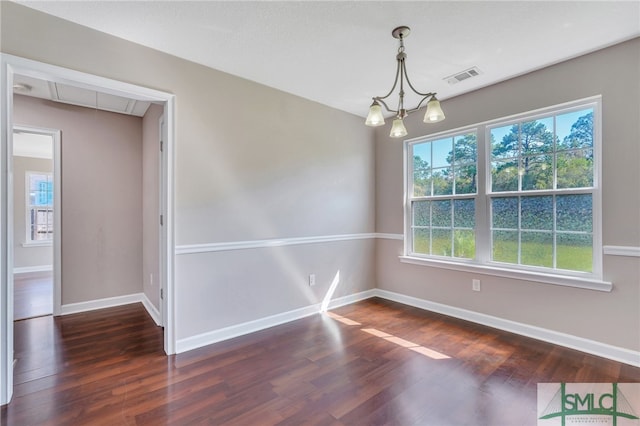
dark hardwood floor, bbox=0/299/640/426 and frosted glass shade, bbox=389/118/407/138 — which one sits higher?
frosted glass shade, bbox=389/118/407/138

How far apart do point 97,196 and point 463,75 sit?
177 inches

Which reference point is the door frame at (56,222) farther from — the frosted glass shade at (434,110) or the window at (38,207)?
the frosted glass shade at (434,110)

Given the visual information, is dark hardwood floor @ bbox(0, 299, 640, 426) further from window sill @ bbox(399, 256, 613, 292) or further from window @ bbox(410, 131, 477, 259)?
window @ bbox(410, 131, 477, 259)

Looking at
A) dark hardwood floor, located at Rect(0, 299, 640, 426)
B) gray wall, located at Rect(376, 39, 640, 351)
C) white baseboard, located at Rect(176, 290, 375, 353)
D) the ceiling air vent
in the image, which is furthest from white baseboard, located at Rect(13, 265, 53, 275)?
the ceiling air vent

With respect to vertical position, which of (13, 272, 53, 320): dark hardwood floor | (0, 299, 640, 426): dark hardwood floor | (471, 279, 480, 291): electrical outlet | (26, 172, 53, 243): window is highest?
(26, 172, 53, 243): window

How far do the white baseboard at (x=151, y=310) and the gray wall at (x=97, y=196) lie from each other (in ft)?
0.76

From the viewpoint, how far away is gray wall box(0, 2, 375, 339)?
85.2 inches

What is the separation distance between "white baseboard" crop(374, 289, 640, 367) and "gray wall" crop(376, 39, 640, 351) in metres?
0.05

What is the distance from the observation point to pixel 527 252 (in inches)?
112

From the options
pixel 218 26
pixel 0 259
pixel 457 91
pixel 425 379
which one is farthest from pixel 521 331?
pixel 0 259

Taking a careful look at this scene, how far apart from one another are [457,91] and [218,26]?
8.30 ft

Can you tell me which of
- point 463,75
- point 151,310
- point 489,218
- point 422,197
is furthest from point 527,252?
point 151,310

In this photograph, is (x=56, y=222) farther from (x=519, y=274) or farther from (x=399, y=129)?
(x=519, y=274)

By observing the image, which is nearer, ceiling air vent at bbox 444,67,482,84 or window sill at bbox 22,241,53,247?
ceiling air vent at bbox 444,67,482,84
